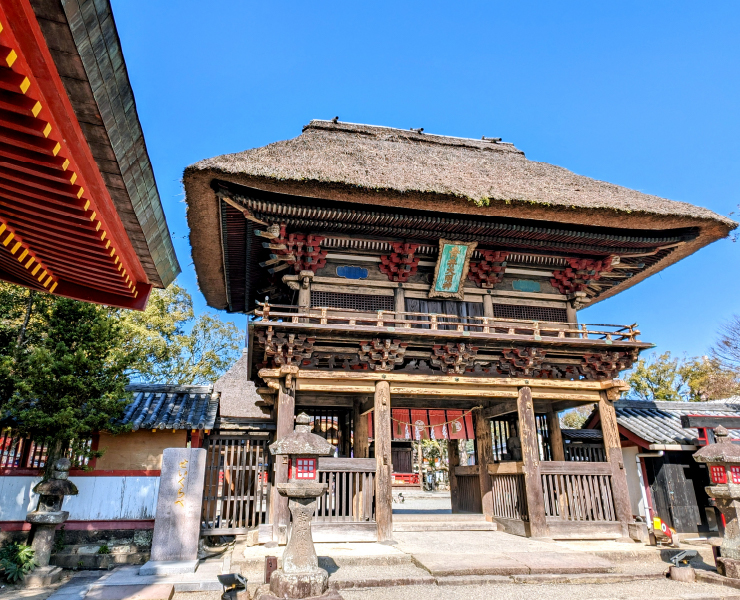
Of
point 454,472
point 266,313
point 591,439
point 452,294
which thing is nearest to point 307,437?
point 266,313

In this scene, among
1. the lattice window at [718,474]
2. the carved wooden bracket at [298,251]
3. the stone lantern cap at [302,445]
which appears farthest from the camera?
the carved wooden bracket at [298,251]

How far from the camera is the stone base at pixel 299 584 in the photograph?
5094mm

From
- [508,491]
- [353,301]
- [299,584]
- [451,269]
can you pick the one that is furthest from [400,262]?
[299,584]

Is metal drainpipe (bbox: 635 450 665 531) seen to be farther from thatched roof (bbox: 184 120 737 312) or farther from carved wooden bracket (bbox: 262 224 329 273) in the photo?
carved wooden bracket (bbox: 262 224 329 273)

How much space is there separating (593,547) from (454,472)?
4.91 meters

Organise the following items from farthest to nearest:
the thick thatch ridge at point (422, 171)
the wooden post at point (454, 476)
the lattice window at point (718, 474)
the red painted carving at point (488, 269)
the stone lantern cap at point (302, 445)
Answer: the wooden post at point (454, 476) < the red painted carving at point (488, 269) < the thick thatch ridge at point (422, 171) < the lattice window at point (718, 474) < the stone lantern cap at point (302, 445)

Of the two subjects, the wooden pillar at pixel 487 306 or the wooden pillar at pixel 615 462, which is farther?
the wooden pillar at pixel 487 306

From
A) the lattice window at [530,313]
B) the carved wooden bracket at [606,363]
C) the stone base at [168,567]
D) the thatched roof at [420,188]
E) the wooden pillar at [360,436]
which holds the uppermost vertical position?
the thatched roof at [420,188]

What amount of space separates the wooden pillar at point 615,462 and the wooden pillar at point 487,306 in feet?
9.97

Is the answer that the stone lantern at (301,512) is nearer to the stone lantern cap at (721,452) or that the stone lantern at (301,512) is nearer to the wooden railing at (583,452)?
the stone lantern cap at (721,452)

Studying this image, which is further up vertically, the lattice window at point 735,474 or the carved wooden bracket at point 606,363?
the carved wooden bracket at point 606,363

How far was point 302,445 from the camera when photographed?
19.7 feet

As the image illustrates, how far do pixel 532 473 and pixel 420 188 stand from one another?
6139 millimetres

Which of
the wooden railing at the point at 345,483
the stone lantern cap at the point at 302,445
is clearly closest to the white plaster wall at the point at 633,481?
the wooden railing at the point at 345,483
